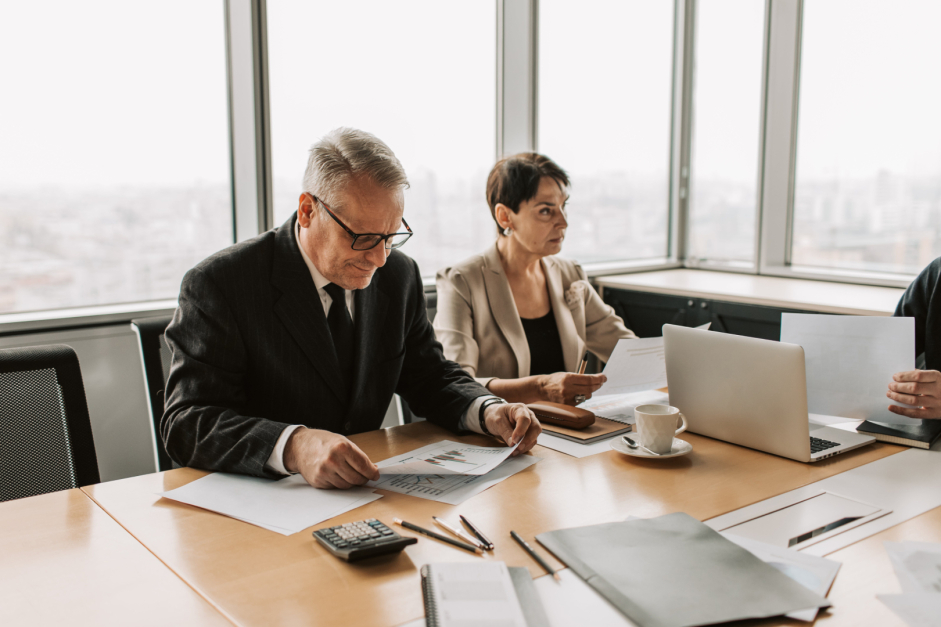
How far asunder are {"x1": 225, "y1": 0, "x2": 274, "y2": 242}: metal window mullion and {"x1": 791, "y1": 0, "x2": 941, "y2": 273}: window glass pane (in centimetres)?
266

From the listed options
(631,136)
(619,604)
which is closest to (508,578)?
(619,604)

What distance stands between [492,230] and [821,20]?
1932mm

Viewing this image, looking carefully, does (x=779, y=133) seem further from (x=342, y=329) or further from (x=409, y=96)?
(x=342, y=329)

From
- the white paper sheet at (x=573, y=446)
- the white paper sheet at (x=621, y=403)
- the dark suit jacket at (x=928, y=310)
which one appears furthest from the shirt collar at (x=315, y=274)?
the dark suit jacket at (x=928, y=310)

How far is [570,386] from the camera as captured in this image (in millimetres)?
1824

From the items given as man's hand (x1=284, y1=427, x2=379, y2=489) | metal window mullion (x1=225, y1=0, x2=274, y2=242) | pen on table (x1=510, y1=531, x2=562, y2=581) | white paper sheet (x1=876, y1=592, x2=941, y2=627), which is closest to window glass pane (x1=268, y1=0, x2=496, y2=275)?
metal window mullion (x1=225, y1=0, x2=274, y2=242)

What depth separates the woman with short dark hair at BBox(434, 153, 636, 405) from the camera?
92.1 inches

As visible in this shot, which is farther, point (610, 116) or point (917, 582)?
point (610, 116)

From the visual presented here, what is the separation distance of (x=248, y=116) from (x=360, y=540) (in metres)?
2.17

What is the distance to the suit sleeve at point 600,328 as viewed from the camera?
2.66 metres

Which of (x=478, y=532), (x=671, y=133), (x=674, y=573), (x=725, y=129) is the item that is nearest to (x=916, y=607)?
(x=674, y=573)

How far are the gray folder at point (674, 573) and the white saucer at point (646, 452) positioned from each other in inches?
Result: 11.0

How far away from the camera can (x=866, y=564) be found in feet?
3.17

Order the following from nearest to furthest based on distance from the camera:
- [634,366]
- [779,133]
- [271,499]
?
[271,499], [634,366], [779,133]
